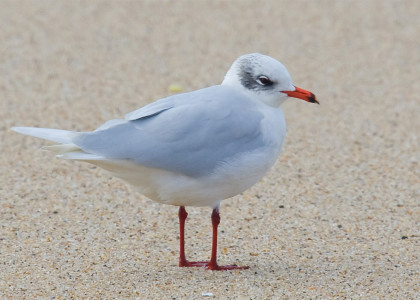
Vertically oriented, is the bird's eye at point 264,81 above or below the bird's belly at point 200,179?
above

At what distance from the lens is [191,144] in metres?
3.96

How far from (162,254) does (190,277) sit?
40cm

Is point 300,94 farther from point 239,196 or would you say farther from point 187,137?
point 239,196

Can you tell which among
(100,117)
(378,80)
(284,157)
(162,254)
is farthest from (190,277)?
(378,80)

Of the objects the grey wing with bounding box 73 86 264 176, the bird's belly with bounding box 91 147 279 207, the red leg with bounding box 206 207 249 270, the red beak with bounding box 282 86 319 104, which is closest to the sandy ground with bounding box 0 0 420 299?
the red leg with bounding box 206 207 249 270

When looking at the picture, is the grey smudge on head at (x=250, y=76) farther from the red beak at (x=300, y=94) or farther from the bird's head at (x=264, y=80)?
the red beak at (x=300, y=94)

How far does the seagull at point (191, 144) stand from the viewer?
3938 mm

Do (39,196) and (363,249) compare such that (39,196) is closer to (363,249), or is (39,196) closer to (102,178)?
(102,178)

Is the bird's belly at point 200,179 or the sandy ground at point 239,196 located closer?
the bird's belly at point 200,179

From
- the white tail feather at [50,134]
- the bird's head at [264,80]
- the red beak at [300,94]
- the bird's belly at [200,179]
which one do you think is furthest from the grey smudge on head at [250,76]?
the white tail feather at [50,134]

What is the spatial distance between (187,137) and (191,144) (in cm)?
4

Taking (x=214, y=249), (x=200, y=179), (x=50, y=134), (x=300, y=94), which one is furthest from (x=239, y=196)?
(x=50, y=134)

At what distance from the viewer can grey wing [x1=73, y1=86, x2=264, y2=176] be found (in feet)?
12.9

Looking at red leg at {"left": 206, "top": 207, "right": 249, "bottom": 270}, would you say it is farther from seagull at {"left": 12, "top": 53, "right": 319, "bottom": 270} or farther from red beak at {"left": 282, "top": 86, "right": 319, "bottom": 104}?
red beak at {"left": 282, "top": 86, "right": 319, "bottom": 104}
